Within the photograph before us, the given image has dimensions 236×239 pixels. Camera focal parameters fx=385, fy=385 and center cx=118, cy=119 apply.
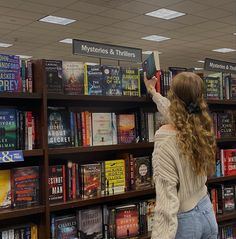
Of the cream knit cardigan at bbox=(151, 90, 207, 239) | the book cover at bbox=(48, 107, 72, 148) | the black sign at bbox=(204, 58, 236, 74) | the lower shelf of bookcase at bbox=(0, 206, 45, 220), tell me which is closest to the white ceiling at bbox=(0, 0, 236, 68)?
the black sign at bbox=(204, 58, 236, 74)

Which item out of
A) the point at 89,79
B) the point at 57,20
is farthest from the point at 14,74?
the point at 57,20

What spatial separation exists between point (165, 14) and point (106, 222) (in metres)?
5.98

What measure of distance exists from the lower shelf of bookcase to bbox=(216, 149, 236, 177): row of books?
1.78 m

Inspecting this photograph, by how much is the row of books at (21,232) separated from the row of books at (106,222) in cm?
12

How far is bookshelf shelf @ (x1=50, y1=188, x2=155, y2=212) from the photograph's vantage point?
241 cm

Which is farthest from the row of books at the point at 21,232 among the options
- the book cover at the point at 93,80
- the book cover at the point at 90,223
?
the book cover at the point at 93,80

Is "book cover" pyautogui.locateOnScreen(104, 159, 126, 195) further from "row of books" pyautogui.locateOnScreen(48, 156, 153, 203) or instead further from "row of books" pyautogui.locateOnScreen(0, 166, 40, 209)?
"row of books" pyautogui.locateOnScreen(0, 166, 40, 209)

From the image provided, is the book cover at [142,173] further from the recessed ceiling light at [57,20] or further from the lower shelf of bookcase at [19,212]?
the recessed ceiling light at [57,20]

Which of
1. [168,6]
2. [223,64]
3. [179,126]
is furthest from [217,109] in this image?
[168,6]

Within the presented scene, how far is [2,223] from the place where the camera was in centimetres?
245

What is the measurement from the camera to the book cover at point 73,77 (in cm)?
255

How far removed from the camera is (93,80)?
2676 mm

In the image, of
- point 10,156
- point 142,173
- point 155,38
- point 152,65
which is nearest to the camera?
point 10,156

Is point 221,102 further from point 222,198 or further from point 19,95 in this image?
point 19,95
